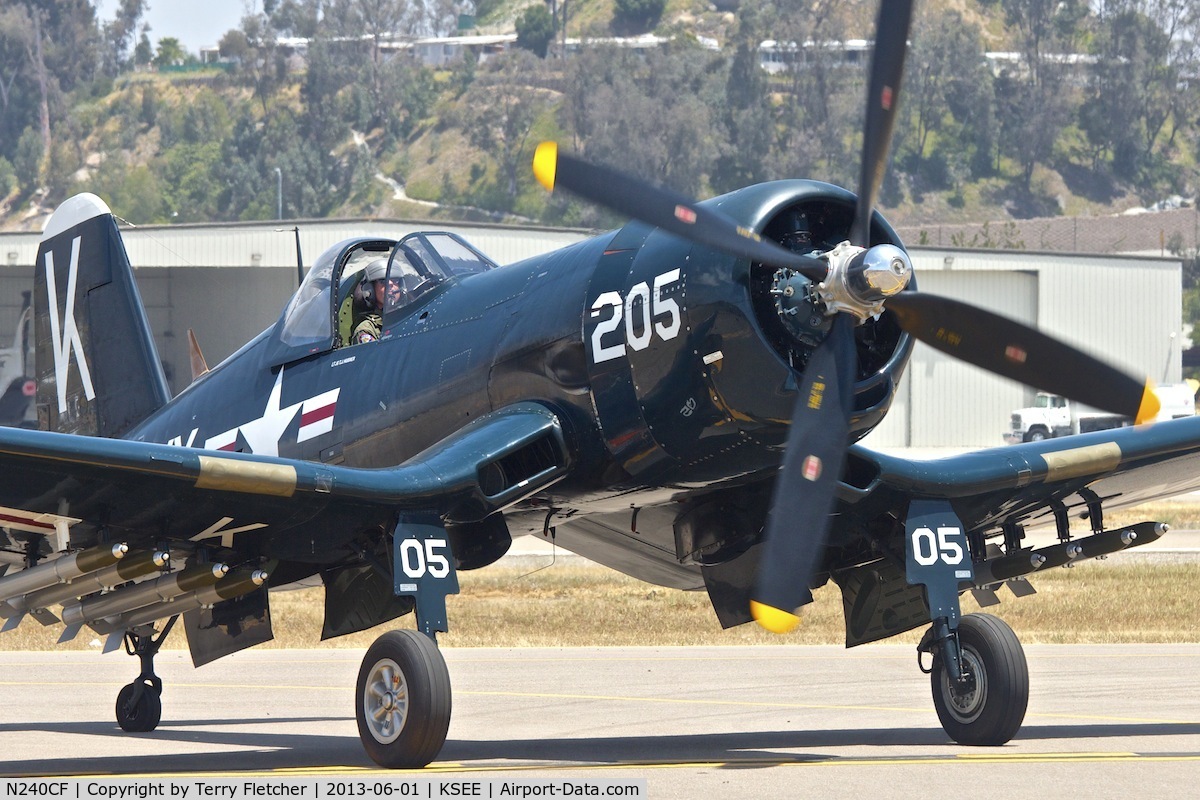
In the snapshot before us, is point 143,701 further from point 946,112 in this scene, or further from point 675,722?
point 946,112

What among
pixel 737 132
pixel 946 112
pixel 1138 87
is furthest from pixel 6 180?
pixel 1138 87

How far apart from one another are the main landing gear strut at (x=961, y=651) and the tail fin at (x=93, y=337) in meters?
7.26

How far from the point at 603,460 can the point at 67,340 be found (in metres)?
6.84

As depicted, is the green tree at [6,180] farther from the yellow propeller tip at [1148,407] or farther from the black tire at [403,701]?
the yellow propeller tip at [1148,407]

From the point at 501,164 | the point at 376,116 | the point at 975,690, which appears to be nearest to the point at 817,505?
the point at 975,690

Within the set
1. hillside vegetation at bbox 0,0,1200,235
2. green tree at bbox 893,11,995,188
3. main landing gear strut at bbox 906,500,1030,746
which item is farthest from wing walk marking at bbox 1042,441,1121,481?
green tree at bbox 893,11,995,188

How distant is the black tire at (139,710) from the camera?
547 inches

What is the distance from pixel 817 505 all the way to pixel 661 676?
6918 millimetres

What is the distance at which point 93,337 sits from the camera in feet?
50.7

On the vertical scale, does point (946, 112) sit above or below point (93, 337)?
below

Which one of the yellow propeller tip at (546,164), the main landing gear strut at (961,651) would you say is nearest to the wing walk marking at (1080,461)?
the main landing gear strut at (961,651)

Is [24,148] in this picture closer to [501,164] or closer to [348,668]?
[501,164]

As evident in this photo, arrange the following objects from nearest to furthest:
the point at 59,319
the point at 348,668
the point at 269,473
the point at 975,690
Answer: the point at 269,473
the point at 975,690
the point at 59,319
the point at 348,668

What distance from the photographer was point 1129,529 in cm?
1278
